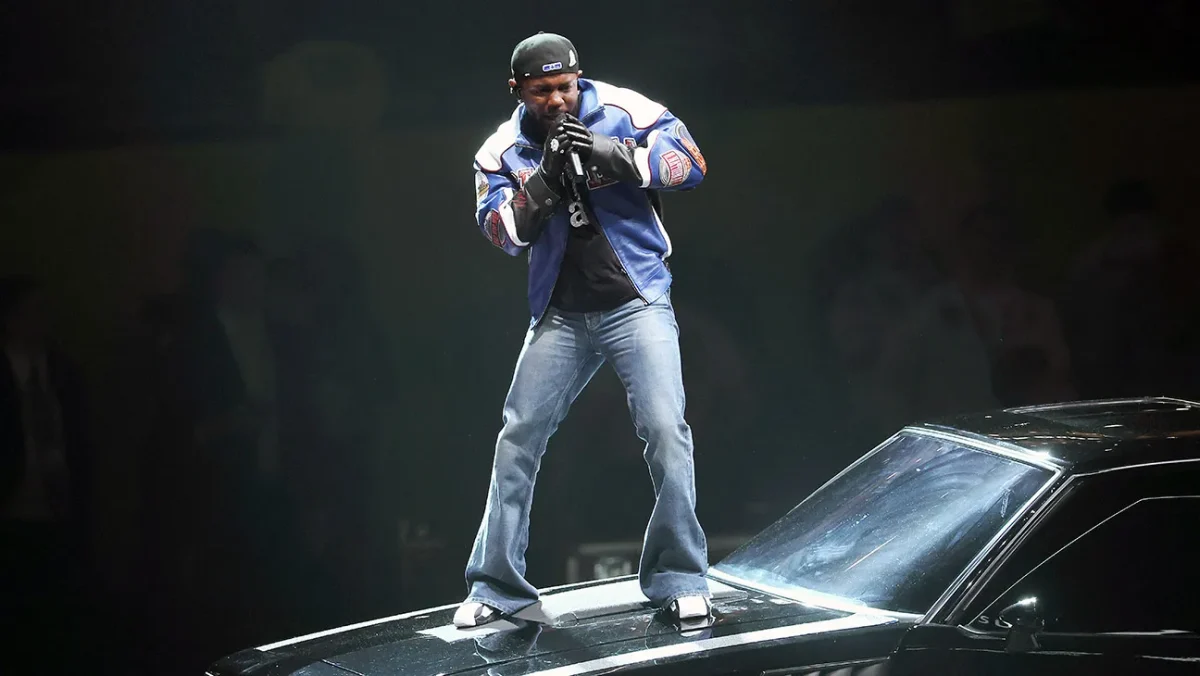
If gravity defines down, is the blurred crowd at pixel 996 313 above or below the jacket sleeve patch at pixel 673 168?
below

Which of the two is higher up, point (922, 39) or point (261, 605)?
point (922, 39)

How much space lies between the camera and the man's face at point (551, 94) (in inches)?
141

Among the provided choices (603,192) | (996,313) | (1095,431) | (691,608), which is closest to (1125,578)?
(1095,431)

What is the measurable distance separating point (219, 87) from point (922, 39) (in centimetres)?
251

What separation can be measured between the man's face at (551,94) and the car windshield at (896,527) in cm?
125

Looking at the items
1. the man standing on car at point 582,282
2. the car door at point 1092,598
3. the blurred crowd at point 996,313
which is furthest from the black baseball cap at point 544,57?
the blurred crowd at point 996,313

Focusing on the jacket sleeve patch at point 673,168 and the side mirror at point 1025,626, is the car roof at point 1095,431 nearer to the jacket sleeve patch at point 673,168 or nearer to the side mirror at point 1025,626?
the side mirror at point 1025,626

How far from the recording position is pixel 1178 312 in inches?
215

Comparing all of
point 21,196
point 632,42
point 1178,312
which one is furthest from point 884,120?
point 21,196

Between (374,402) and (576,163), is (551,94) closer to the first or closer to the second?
(576,163)

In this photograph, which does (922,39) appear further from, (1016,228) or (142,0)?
(142,0)

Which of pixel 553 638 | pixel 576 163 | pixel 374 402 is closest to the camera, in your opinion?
pixel 553 638

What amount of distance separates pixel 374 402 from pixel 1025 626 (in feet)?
8.82

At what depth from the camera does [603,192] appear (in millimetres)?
3705
